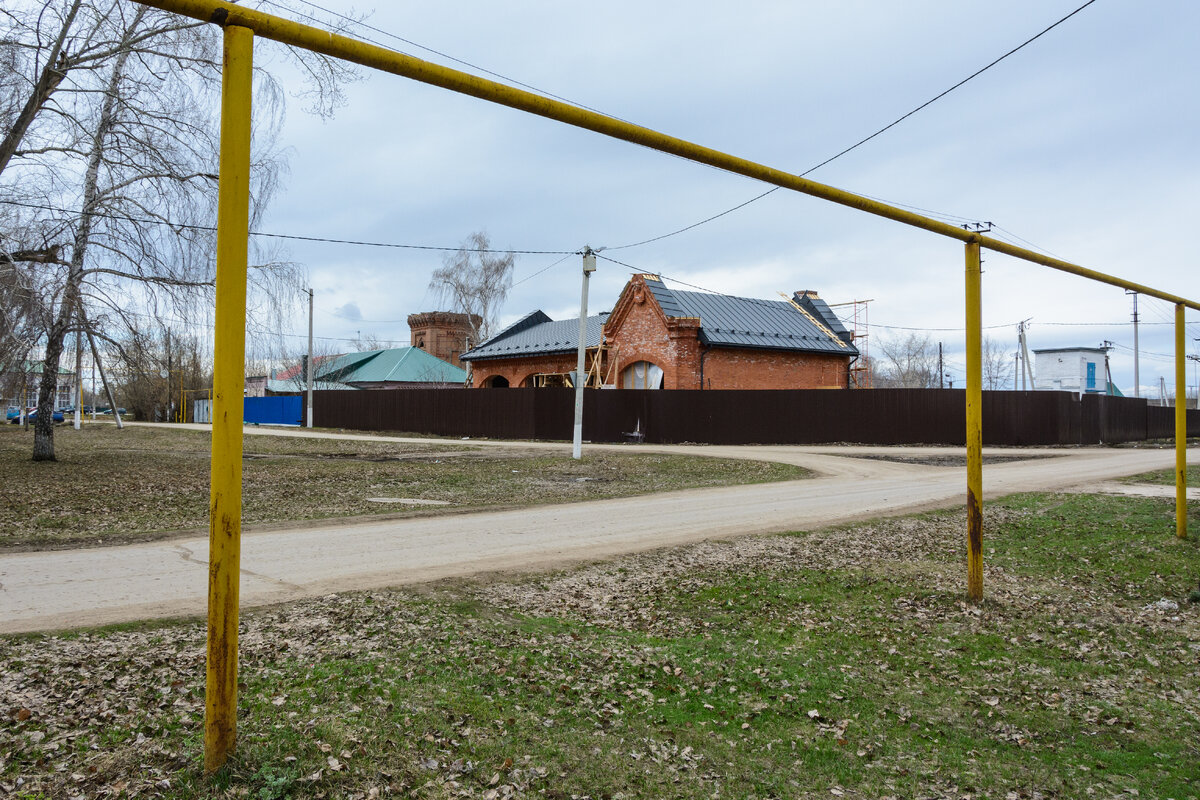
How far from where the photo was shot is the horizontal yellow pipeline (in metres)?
3.24

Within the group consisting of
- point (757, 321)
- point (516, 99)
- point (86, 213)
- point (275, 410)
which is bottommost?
point (275, 410)

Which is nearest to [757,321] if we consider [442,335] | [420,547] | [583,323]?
[583,323]

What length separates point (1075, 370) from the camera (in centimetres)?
6969

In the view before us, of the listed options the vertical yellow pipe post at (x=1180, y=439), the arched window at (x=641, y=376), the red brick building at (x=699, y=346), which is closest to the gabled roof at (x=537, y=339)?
the red brick building at (x=699, y=346)

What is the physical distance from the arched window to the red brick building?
4cm

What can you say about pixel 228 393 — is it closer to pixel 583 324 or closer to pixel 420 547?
pixel 420 547

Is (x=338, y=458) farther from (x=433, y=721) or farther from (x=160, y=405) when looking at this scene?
(x=160, y=405)

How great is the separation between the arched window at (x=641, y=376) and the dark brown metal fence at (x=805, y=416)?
2.88 meters

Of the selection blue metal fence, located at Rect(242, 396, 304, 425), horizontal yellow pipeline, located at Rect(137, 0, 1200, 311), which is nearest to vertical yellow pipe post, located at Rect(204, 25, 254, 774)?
horizontal yellow pipeline, located at Rect(137, 0, 1200, 311)

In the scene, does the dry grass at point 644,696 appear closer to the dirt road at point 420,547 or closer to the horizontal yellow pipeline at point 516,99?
the dirt road at point 420,547

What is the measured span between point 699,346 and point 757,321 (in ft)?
15.4

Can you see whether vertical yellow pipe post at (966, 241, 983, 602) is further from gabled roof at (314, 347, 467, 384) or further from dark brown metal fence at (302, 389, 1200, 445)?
gabled roof at (314, 347, 467, 384)

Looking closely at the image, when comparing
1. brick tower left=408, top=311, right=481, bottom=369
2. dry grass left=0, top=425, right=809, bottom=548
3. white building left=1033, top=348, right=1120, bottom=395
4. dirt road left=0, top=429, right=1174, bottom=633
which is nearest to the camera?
dirt road left=0, top=429, right=1174, bottom=633

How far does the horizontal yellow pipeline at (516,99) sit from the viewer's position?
10.6ft
